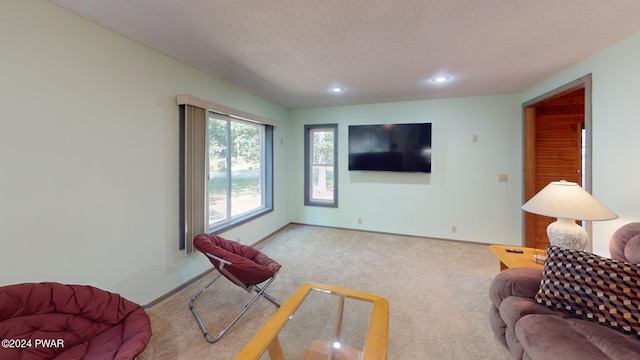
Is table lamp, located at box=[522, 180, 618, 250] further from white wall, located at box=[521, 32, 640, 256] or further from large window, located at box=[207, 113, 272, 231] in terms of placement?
large window, located at box=[207, 113, 272, 231]

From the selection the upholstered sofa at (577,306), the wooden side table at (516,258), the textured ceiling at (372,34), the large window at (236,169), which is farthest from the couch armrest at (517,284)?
the large window at (236,169)

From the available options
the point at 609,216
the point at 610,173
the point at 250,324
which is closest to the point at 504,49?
the point at 610,173

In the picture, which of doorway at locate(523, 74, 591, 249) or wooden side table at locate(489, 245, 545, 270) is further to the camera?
doorway at locate(523, 74, 591, 249)

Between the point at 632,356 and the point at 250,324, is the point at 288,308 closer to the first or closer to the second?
the point at 250,324

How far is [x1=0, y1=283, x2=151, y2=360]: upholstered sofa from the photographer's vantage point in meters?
1.29

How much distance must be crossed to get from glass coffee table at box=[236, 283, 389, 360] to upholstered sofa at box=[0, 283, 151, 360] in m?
0.69

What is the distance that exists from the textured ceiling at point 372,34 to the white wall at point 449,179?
90 centimetres

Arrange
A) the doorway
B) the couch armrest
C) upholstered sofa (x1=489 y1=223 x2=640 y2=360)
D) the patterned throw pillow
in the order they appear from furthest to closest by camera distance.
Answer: the doorway, the couch armrest, the patterned throw pillow, upholstered sofa (x1=489 y1=223 x2=640 y2=360)

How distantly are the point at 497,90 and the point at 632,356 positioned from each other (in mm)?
3464

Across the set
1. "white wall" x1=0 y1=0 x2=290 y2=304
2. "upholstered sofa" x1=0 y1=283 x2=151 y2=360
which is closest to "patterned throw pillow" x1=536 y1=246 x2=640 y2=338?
"upholstered sofa" x1=0 y1=283 x2=151 y2=360

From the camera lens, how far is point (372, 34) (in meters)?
2.04

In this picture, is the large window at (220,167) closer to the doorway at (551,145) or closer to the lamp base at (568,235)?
the lamp base at (568,235)

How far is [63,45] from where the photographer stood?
1749 millimetres

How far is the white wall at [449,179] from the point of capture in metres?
3.87
